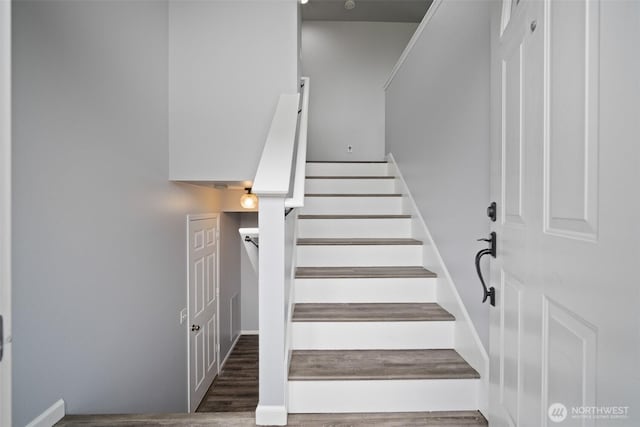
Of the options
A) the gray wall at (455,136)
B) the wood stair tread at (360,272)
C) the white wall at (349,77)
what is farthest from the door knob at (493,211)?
the white wall at (349,77)

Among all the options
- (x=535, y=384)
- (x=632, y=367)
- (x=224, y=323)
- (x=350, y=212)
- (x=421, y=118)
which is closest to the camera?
(x=632, y=367)

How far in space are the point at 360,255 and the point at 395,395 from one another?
41.5 inches

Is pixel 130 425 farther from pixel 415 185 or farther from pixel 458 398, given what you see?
pixel 415 185

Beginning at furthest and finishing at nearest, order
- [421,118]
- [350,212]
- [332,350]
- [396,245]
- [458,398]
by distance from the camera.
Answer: [350,212] < [421,118] < [396,245] < [332,350] < [458,398]

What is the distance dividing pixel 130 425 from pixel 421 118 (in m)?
2.58

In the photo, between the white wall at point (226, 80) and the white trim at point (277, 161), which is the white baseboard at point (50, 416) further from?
the white wall at point (226, 80)

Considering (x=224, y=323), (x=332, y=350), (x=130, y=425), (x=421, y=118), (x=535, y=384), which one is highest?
(x=421, y=118)

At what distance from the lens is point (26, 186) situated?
1.36 meters

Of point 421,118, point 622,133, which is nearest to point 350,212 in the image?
point 421,118

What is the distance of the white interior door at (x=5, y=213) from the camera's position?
2.55ft

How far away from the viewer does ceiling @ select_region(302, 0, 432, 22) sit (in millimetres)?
4578

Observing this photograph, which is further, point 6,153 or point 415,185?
point 415,185

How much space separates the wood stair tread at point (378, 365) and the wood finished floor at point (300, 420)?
156mm

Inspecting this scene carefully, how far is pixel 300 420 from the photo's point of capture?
61.9 inches
